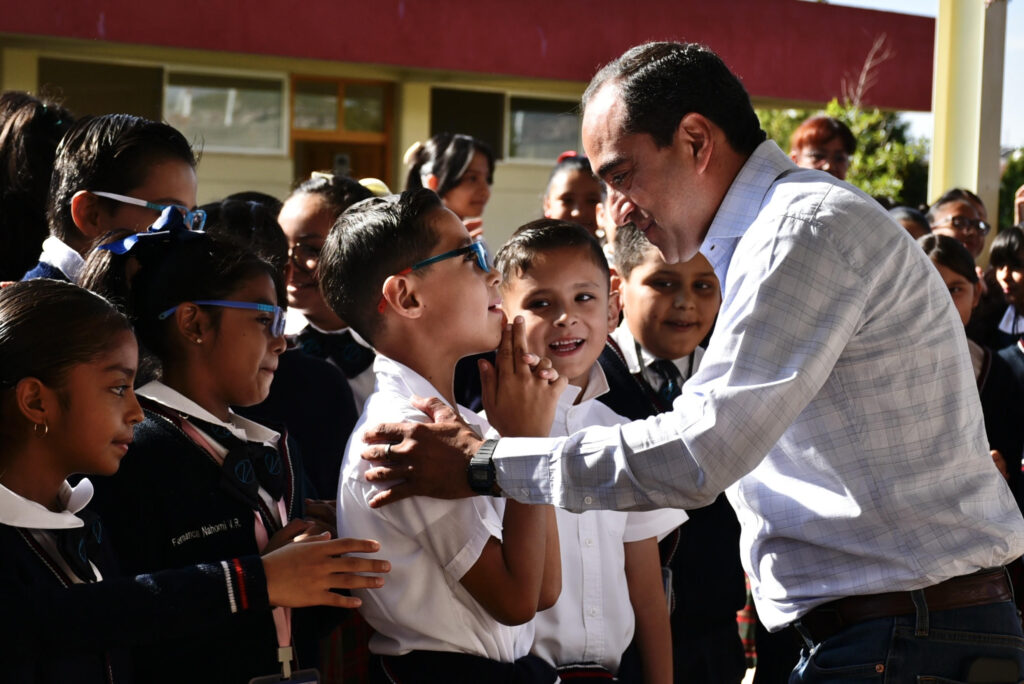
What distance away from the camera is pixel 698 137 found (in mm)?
2424

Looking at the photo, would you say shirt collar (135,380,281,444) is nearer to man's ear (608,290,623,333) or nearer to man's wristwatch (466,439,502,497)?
man's wristwatch (466,439,502,497)

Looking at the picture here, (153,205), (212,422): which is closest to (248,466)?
(212,422)

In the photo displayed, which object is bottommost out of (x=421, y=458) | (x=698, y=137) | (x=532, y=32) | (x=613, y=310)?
(x=421, y=458)

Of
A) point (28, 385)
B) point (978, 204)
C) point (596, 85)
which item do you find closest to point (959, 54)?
point (978, 204)

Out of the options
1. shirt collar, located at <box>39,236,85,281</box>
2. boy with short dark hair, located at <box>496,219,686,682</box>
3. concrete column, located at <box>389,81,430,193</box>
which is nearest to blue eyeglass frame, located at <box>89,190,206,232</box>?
shirt collar, located at <box>39,236,85,281</box>

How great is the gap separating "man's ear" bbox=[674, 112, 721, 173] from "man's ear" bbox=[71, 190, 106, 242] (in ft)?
5.62

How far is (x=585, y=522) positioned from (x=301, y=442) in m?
0.97

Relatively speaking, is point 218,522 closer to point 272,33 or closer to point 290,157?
point 272,33

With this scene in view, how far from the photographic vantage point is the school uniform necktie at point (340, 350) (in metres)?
3.86

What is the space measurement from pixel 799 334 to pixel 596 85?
33.1 inches

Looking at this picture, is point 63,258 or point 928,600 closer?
point 928,600

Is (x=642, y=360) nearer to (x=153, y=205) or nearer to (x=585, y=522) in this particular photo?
(x=585, y=522)

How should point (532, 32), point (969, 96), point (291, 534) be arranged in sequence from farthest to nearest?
point (532, 32) → point (969, 96) → point (291, 534)

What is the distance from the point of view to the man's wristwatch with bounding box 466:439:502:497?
7.16 ft
